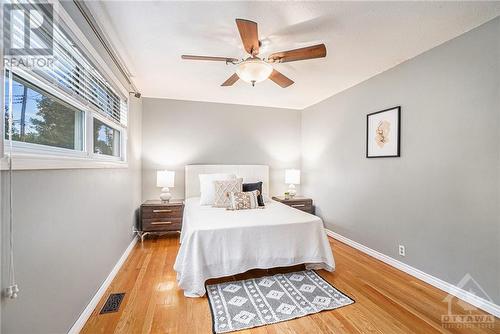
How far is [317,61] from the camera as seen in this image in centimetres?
262

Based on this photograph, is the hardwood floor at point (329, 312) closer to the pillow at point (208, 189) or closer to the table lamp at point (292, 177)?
the pillow at point (208, 189)

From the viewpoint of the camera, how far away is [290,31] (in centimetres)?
204

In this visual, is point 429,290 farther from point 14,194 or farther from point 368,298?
point 14,194

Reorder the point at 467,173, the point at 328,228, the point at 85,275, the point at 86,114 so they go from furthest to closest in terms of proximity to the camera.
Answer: the point at 328,228, the point at 467,173, the point at 86,114, the point at 85,275

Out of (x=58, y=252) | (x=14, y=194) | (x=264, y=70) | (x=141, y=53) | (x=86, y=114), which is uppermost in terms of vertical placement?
(x=141, y=53)

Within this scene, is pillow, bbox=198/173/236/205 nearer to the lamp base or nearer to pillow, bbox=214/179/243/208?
pillow, bbox=214/179/243/208

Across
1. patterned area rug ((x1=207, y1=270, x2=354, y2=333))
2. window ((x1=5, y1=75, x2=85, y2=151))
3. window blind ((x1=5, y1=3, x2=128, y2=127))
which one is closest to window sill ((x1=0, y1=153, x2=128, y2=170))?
window ((x1=5, y1=75, x2=85, y2=151))

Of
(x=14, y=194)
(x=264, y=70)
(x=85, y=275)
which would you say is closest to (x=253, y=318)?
(x=85, y=275)

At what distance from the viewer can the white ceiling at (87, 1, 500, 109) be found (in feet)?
5.72

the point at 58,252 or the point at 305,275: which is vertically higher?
the point at 58,252

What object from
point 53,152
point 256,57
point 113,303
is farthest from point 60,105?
point 113,303

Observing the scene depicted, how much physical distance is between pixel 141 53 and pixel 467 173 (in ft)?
11.5

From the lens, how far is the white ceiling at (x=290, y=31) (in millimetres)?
1743

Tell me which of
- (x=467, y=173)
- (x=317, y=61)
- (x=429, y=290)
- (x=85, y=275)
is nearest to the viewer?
(x=85, y=275)
